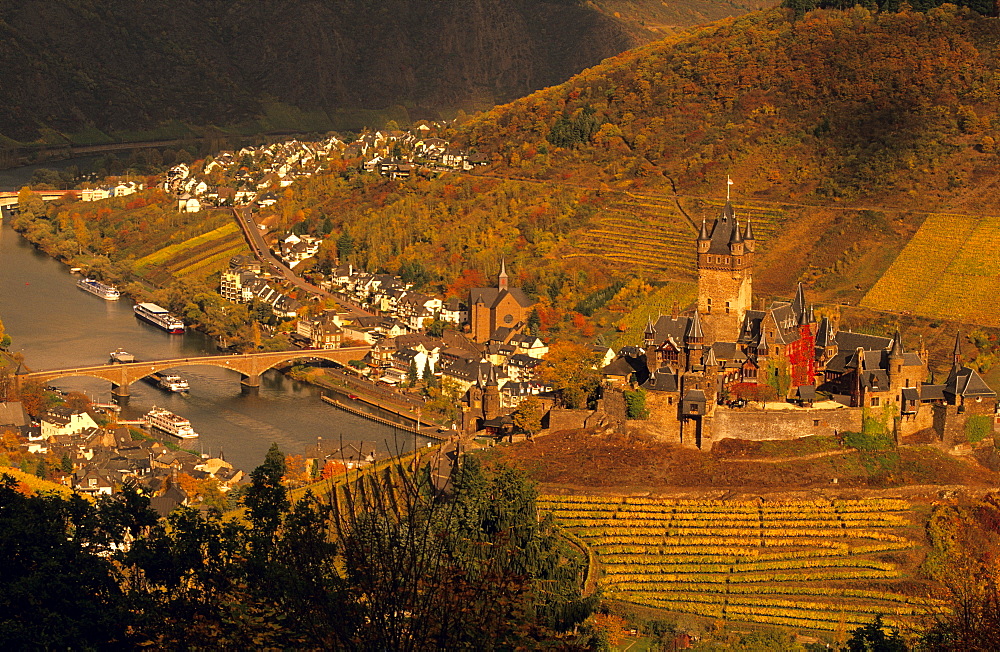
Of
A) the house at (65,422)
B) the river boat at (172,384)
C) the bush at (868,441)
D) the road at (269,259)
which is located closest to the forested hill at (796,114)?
the road at (269,259)

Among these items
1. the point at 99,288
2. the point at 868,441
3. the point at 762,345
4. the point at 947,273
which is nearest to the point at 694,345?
the point at 762,345

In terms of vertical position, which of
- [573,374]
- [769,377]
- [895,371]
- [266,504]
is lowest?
[573,374]

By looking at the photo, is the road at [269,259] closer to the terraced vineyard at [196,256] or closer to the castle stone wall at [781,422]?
the terraced vineyard at [196,256]

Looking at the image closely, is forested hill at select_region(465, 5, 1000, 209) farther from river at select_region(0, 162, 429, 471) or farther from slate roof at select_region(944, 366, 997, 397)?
slate roof at select_region(944, 366, 997, 397)

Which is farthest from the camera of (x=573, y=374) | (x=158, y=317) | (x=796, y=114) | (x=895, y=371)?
(x=796, y=114)

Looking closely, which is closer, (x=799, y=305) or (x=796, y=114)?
(x=799, y=305)

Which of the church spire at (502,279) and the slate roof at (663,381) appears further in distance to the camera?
the church spire at (502,279)

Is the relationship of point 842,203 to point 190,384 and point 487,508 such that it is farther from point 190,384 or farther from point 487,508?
point 487,508

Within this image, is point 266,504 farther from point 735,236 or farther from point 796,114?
point 796,114
